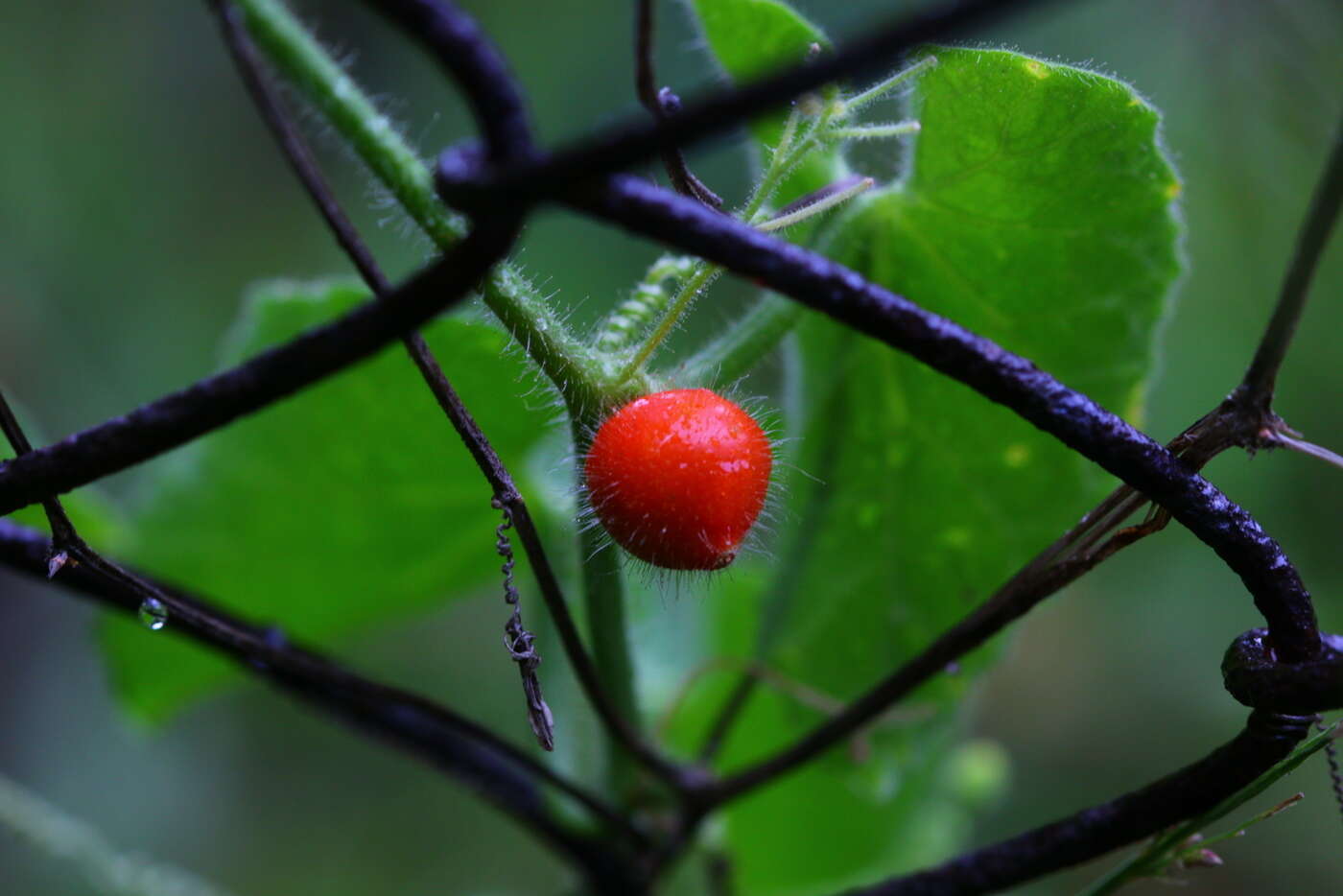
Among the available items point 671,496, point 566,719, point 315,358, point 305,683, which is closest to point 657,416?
point 671,496

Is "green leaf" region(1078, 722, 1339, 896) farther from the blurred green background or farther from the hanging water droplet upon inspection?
the blurred green background

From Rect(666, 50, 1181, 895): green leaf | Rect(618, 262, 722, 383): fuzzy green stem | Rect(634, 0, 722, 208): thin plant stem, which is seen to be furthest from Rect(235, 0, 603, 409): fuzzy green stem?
Rect(666, 50, 1181, 895): green leaf

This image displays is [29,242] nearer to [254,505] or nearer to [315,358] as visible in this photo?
[254,505]

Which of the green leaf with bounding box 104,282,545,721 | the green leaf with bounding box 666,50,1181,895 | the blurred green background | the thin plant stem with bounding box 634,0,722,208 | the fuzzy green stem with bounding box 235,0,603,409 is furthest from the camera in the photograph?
the blurred green background

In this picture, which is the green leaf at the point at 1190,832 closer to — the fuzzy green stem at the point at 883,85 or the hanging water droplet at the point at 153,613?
the fuzzy green stem at the point at 883,85

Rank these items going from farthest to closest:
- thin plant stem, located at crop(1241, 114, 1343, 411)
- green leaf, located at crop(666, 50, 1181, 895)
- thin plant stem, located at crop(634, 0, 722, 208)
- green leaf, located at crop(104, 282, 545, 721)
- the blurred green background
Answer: the blurred green background, green leaf, located at crop(104, 282, 545, 721), green leaf, located at crop(666, 50, 1181, 895), thin plant stem, located at crop(634, 0, 722, 208), thin plant stem, located at crop(1241, 114, 1343, 411)

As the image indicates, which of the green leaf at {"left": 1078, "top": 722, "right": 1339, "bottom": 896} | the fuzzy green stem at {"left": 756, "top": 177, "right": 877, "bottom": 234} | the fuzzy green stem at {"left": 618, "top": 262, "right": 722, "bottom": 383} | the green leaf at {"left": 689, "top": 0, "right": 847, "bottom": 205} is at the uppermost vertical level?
the green leaf at {"left": 689, "top": 0, "right": 847, "bottom": 205}
